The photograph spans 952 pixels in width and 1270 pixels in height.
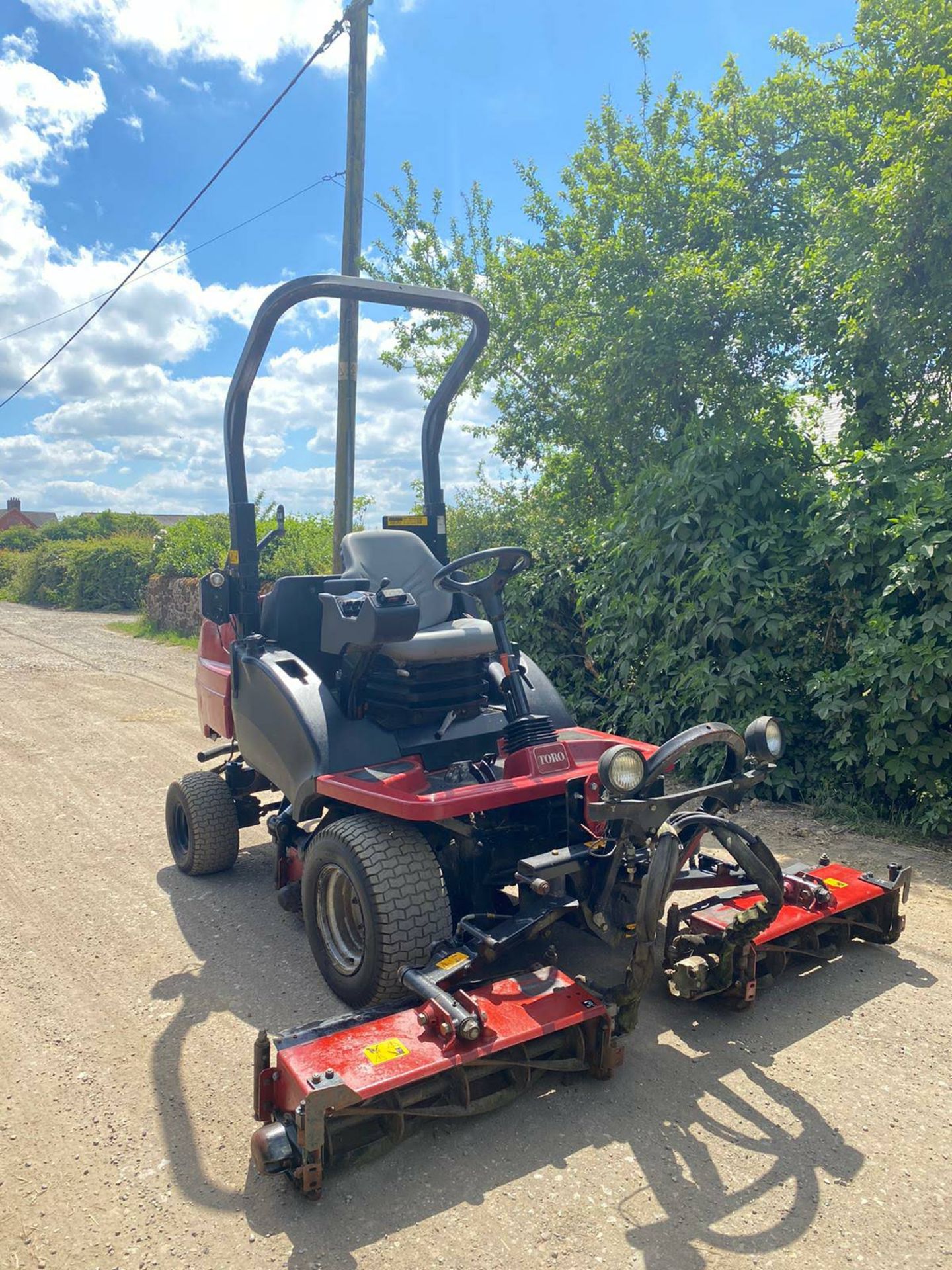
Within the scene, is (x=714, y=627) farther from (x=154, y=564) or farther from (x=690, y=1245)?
(x=154, y=564)

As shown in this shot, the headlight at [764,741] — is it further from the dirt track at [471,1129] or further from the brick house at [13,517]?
the brick house at [13,517]

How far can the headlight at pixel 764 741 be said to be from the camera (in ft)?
11.1

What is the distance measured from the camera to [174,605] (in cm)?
1817

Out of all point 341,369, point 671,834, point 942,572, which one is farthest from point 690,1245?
point 341,369

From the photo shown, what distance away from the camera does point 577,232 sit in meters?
9.81

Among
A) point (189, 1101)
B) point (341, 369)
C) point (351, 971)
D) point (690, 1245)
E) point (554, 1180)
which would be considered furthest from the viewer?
point (341, 369)

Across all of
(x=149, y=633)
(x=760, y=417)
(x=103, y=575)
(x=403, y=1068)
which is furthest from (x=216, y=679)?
(x=103, y=575)

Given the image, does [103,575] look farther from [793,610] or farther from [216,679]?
[793,610]

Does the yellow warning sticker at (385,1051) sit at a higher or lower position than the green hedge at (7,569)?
lower

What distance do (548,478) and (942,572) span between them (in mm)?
5282

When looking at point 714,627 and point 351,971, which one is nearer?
point 351,971

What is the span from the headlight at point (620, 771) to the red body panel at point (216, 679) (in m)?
2.40

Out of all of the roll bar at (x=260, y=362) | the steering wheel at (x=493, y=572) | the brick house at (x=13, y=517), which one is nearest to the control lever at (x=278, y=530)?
the roll bar at (x=260, y=362)

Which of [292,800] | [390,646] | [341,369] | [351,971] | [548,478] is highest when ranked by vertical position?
[341,369]
